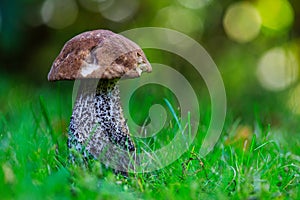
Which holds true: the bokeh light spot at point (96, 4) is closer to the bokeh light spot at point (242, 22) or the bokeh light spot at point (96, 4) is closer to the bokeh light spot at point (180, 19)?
the bokeh light spot at point (180, 19)

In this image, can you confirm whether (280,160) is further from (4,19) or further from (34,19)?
(34,19)

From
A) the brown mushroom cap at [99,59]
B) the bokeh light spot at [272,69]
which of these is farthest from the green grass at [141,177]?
the bokeh light spot at [272,69]

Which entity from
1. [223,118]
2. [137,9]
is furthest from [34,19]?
[223,118]

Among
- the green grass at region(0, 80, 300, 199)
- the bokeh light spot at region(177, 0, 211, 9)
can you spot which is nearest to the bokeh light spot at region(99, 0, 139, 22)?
the bokeh light spot at region(177, 0, 211, 9)

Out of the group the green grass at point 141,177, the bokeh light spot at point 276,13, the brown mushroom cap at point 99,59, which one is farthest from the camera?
the bokeh light spot at point 276,13

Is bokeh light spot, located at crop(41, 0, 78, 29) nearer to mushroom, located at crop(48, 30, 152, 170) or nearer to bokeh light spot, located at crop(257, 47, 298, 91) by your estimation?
bokeh light spot, located at crop(257, 47, 298, 91)

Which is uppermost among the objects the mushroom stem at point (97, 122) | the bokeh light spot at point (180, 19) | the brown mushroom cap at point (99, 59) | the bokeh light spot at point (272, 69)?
the brown mushroom cap at point (99, 59)

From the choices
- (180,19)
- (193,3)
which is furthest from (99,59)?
(180,19)
